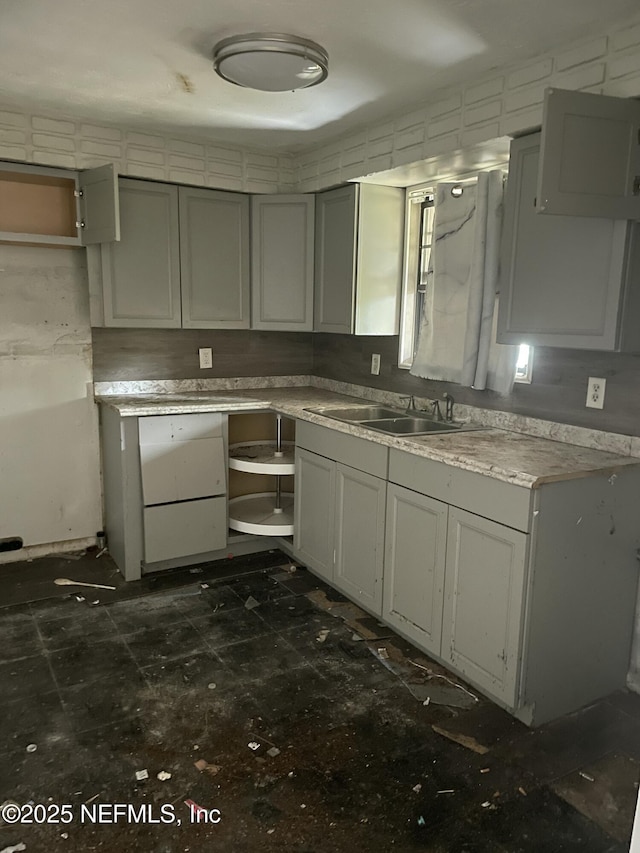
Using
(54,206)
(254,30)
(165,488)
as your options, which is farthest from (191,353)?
(254,30)

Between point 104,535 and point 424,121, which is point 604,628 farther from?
point 104,535

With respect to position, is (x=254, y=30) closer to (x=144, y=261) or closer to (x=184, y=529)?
(x=144, y=261)

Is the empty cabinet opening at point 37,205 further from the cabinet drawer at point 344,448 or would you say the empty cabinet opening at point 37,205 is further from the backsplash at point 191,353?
the cabinet drawer at point 344,448

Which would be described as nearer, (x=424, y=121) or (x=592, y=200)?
(x=592, y=200)

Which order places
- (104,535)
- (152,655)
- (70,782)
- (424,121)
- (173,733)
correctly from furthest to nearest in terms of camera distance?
(104,535), (424,121), (152,655), (173,733), (70,782)

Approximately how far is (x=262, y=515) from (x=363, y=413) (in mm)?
870

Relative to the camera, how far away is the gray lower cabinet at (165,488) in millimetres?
3318

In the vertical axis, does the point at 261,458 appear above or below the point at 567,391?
below

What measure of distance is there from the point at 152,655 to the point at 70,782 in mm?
733

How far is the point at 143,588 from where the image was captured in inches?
130

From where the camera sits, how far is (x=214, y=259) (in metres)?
3.80

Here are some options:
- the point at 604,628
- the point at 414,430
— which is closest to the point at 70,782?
the point at 604,628

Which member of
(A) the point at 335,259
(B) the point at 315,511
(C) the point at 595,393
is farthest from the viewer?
(A) the point at 335,259

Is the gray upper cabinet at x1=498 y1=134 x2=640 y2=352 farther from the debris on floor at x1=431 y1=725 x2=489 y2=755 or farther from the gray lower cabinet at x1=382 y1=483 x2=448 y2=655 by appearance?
the debris on floor at x1=431 y1=725 x2=489 y2=755
